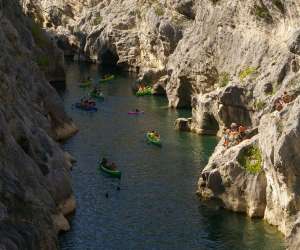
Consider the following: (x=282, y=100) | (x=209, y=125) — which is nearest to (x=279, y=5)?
(x=209, y=125)

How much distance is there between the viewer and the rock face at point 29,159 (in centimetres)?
4206

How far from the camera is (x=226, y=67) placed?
93812mm

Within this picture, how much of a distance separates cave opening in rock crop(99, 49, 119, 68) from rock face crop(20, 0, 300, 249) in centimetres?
21

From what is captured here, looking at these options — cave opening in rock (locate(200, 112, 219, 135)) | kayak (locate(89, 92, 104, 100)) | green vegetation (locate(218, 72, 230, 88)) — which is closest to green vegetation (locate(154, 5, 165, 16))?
kayak (locate(89, 92, 104, 100))

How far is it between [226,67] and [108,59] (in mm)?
66579

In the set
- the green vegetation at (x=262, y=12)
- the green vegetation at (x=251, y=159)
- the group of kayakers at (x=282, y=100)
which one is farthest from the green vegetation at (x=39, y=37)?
the green vegetation at (x=251, y=159)

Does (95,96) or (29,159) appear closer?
(29,159)

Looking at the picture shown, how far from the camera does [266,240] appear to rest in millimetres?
54062

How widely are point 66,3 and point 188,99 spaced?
3260 inches

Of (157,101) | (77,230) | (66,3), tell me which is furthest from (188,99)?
(66,3)

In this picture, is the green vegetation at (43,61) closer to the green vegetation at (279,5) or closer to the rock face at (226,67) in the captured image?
the rock face at (226,67)

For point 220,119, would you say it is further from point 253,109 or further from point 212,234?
point 212,234

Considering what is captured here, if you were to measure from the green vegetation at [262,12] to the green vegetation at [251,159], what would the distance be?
25.9 meters

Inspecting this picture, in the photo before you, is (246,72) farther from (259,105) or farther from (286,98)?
(286,98)
